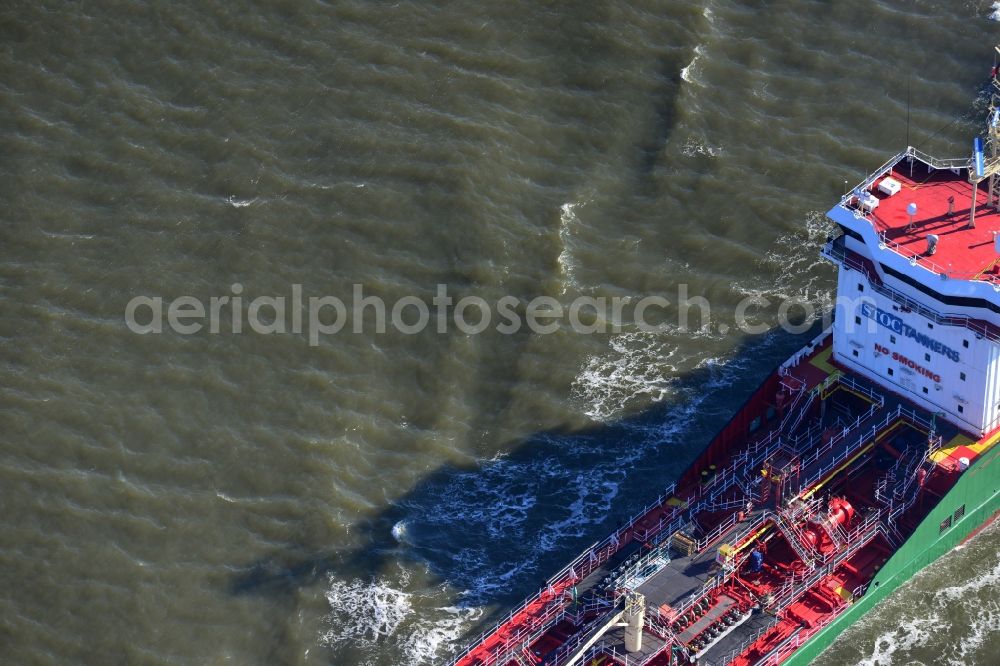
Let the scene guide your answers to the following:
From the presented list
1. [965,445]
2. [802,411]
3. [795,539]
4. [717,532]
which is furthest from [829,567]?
[802,411]

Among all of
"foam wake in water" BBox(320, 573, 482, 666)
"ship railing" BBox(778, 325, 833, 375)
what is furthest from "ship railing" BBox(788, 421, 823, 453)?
"foam wake in water" BBox(320, 573, 482, 666)

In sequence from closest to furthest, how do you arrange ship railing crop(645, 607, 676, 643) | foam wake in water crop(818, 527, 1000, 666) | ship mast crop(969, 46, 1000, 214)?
ship railing crop(645, 607, 676, 643) → ship mast crop(969, 46, 1000, 214) → foam wake in water crop(818, 527, 1000, 666)

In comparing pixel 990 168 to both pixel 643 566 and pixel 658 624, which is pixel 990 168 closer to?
pixel 643 566

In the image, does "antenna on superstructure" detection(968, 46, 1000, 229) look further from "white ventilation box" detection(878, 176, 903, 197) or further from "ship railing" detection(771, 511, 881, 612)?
"ship railing" detection(771, 511, 881, 612)

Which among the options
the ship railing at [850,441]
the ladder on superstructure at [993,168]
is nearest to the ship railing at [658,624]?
the ship railing at [850,441]

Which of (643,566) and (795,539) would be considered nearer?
(643,566)

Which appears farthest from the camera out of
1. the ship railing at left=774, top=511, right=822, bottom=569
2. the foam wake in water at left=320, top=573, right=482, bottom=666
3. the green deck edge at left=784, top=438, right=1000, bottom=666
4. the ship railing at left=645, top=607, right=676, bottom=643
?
the foam wake in water at left=320, top=573, right=482, bottom=666
